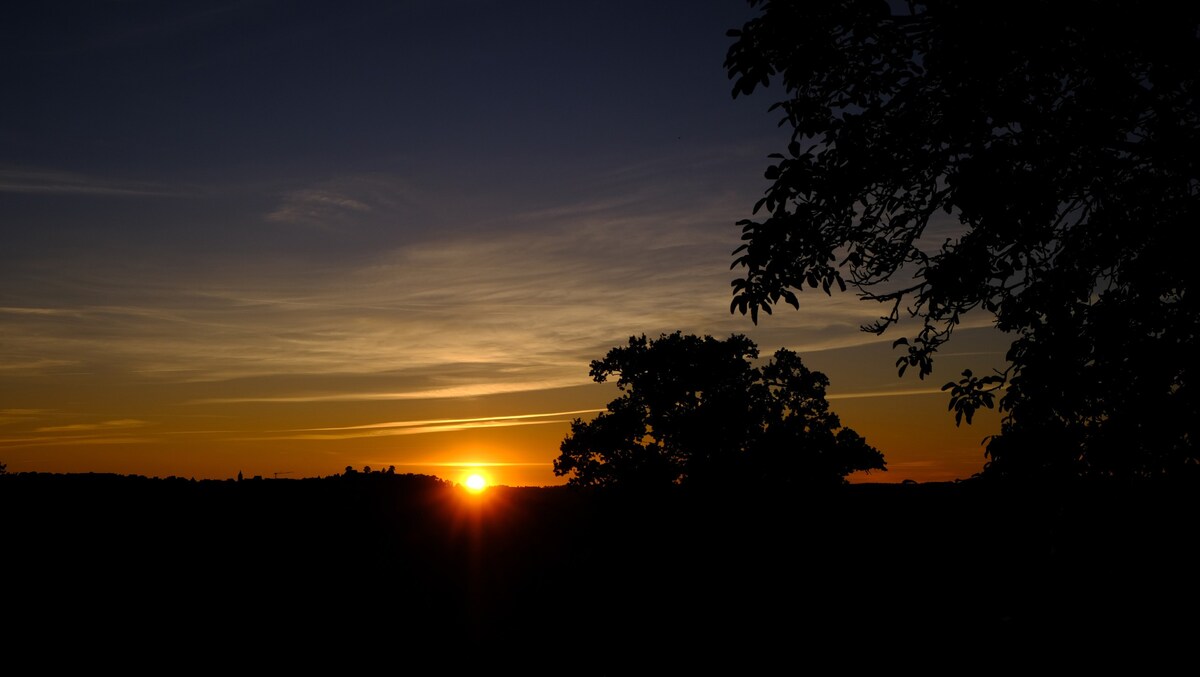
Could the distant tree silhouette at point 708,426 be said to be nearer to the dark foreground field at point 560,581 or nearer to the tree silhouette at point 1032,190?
the dark foreground field at point 560,581

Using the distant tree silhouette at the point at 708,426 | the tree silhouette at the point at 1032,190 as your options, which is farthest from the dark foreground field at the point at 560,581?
the distant tree silhouette at the point at 708,426

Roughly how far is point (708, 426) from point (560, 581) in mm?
21806

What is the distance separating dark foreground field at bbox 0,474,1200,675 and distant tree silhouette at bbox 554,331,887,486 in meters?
18.1

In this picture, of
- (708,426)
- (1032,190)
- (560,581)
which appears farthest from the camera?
(708,426)

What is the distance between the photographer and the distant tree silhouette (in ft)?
114

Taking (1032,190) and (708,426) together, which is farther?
(708,426)

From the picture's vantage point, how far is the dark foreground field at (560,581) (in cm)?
1052

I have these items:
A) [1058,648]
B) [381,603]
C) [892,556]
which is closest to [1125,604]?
[1058,648]

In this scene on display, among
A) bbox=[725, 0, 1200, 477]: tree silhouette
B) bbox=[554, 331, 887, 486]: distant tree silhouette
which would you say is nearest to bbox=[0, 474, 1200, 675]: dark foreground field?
bbox=[725, 0, 1200, 477]: tree silhouette

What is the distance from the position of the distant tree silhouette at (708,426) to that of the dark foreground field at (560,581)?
18123mm

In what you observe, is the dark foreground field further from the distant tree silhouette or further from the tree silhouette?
the distant tree silhouette

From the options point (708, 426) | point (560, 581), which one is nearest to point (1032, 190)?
point (560, 581)

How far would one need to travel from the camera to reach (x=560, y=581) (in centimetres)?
1393

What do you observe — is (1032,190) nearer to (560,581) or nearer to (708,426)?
(560,581)
